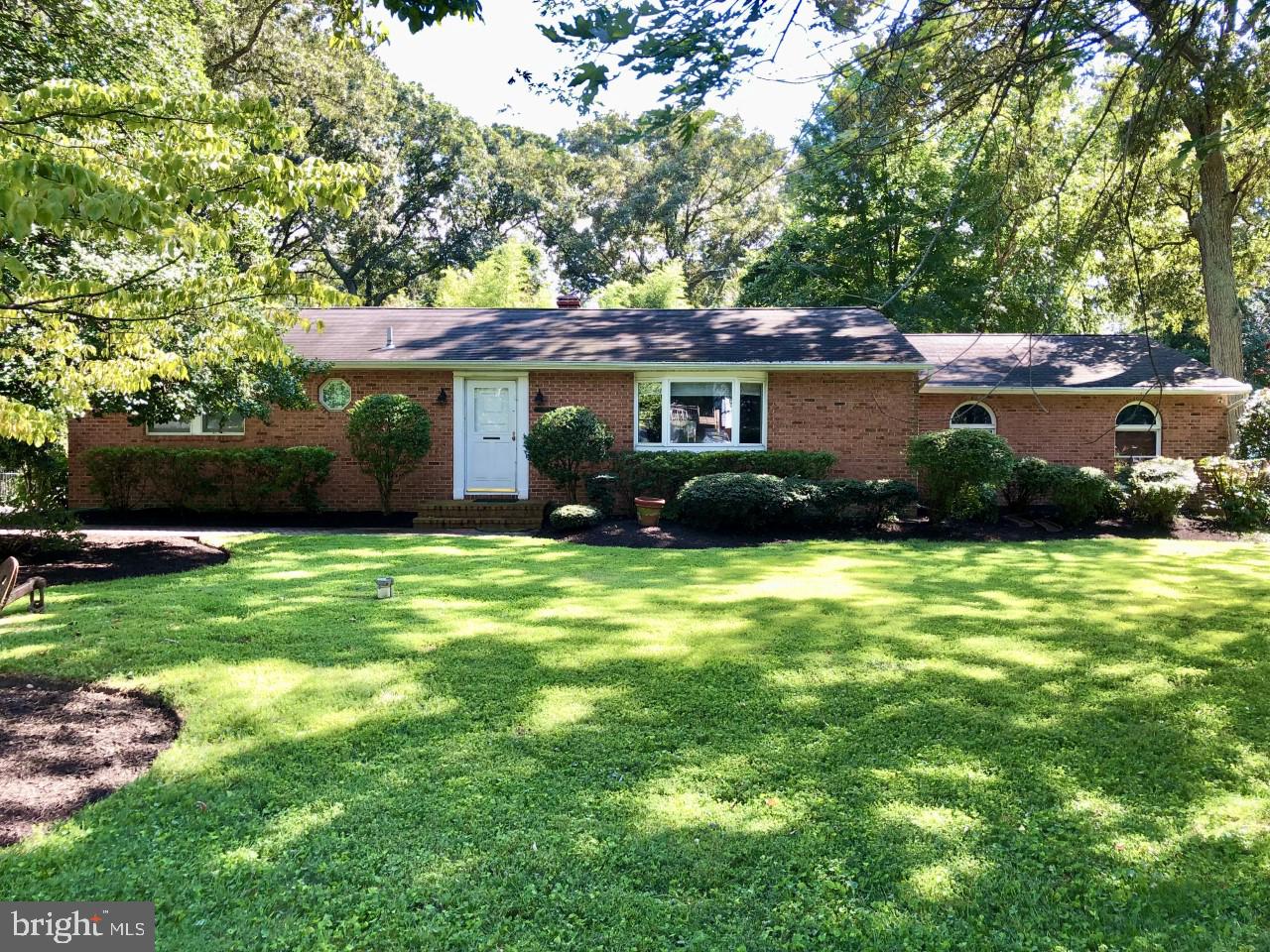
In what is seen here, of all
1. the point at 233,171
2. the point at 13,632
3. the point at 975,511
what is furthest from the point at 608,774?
the point at 975,511

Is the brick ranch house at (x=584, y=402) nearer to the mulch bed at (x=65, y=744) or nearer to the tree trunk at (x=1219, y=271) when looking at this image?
the tree trunk at (x=1219, y=271)

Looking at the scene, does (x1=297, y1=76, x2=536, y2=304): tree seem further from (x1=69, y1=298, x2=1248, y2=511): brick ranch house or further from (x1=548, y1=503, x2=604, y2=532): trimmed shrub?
(x1=548, y1=503, x2=604, y2=532): trimmed shrub

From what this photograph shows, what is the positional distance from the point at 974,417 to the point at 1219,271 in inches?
314

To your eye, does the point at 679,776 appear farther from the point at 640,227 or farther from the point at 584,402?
the point at 640,227

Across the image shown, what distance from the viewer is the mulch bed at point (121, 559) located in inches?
326

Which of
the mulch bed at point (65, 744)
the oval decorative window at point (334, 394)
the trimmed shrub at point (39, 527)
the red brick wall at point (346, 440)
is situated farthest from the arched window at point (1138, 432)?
the trimmed shrub at point (39, 527)

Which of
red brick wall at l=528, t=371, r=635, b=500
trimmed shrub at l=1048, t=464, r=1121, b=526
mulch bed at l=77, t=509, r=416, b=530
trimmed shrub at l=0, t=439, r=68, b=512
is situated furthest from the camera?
red brick wall at l=528, t=371, r=635, b=500

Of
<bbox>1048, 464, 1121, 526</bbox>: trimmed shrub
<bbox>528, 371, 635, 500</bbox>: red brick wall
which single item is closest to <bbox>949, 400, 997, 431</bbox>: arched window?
<bbox>1048, 464, 1121, 526</bbox>: trimmed shrub

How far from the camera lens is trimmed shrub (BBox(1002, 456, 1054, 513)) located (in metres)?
13.4

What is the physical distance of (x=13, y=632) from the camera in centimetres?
581

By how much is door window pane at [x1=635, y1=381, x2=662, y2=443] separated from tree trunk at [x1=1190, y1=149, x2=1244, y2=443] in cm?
1278

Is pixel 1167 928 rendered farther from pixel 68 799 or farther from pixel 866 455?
pixel 866 455

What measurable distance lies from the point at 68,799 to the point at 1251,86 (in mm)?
9796

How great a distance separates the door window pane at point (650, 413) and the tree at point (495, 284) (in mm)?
17422
